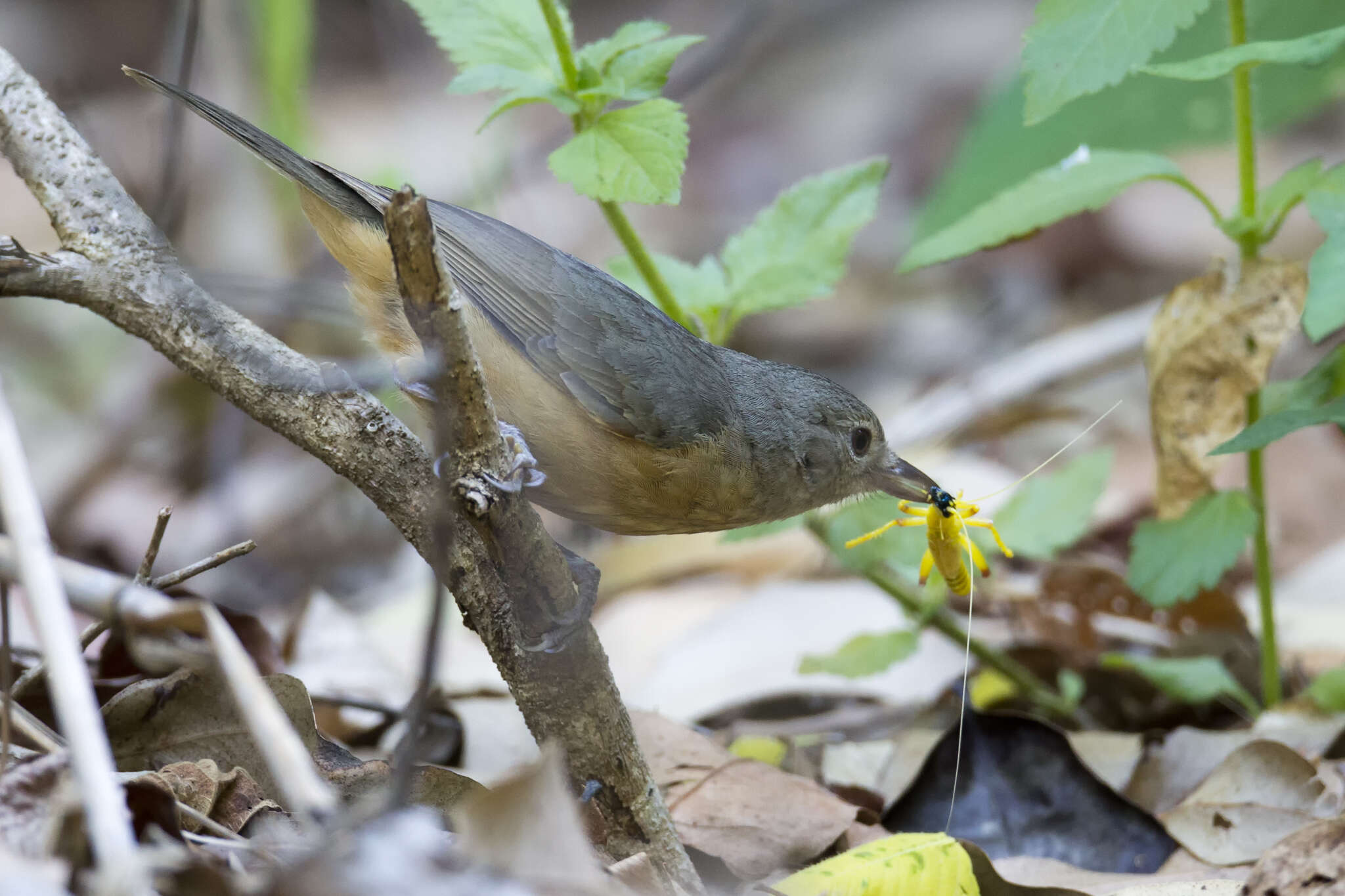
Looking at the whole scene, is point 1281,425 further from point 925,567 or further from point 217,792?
point 217,792

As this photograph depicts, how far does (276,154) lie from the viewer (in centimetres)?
311

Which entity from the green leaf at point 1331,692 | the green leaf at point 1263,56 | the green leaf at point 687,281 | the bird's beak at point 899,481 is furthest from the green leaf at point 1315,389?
the green leaf at point 687,281

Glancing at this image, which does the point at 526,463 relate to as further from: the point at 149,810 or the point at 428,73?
the point at 428,73

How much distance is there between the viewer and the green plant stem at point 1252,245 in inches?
131

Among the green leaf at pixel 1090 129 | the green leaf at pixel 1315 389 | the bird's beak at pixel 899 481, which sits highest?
the green leaf at pixel 1090 129

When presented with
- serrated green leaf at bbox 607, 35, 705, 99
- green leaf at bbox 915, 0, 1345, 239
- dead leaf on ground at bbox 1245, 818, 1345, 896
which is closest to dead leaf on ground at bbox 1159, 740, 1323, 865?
dead leaf on ground at bbox 1245, 818, 1345, 896

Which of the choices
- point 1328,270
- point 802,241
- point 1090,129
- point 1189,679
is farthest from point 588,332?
point 1090,129

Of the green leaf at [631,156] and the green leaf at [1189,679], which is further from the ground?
the green leaf at [631,156]

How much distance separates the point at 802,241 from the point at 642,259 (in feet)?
1.55

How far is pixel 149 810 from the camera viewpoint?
207cm

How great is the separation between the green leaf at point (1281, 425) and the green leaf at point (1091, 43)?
85cm

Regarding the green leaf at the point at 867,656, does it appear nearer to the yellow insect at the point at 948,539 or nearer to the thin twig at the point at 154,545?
the yellow insect at the point at 948,539

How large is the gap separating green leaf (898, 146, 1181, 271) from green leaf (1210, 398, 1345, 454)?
677 millimetres

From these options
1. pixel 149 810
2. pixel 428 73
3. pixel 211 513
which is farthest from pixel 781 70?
pixel 149 810
